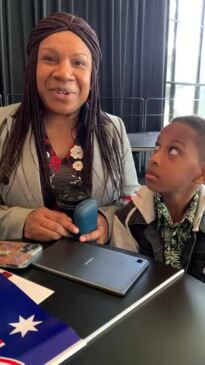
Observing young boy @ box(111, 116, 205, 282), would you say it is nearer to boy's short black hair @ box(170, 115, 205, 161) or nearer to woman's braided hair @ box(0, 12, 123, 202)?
boy's short black hair @ box(170, 115, 205, 161)

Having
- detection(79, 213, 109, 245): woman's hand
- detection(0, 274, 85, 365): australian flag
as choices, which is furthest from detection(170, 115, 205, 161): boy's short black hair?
detection(0, 274, 85, 365): australian flag

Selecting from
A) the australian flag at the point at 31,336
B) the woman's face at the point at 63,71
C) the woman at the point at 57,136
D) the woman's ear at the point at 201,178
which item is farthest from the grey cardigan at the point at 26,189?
the australian flag at the point at 31,336

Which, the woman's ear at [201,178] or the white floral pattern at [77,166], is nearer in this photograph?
the woman's ear at [201,178]

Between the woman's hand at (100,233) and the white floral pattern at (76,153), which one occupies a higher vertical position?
the white floral pattern at (76,153)

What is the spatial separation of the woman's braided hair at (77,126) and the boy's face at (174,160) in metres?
0.27

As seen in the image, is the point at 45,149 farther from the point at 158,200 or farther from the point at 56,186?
the point at 158,200

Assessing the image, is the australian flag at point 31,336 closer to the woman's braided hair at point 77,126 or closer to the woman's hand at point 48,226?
the woman's hand at point 48,226

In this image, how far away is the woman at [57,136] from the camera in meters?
1.08

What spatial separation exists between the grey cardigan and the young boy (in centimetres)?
9

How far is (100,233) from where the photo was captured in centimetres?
97

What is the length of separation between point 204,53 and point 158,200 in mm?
4481

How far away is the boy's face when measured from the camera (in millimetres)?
929

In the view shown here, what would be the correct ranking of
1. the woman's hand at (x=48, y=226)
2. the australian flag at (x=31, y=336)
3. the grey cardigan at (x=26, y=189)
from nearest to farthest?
1. the australian flag at (x=31, y=336)
2. the woman's hand at (x=48, y=226)
3. the grey cardigan at (x=26, y=189)

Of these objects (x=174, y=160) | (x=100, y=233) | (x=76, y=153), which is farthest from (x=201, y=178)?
(x=76, y=153)
